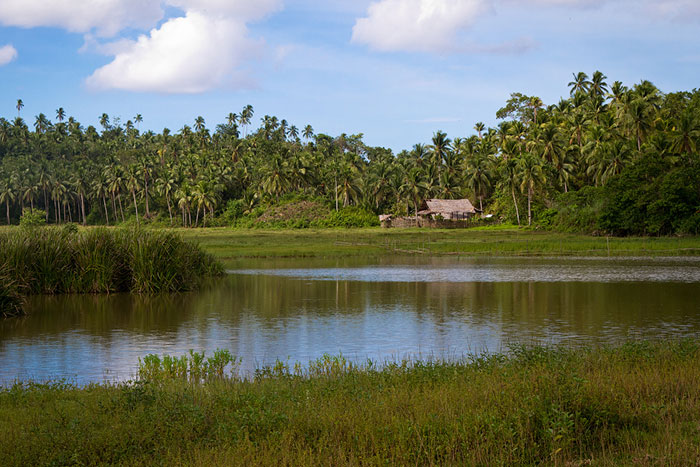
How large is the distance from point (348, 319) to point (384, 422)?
14.7 metres

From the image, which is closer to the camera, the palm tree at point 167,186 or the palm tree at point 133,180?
the palm tree at point 167,186

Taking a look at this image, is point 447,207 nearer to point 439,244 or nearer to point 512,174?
point 512,174

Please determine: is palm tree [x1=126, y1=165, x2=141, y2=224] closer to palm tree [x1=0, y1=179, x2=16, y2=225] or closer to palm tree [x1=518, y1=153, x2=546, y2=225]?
palm tree [x1=0, y1=179, x2=16, y2=225]

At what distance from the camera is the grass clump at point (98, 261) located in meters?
28.2

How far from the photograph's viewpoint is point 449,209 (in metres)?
91.8

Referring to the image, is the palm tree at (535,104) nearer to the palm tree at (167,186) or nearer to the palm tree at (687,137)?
the palm tree at (687,137)

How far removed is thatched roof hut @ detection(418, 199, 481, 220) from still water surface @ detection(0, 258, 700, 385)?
53003 mm

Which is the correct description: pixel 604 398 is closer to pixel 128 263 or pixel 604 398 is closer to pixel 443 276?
pixel 128 263

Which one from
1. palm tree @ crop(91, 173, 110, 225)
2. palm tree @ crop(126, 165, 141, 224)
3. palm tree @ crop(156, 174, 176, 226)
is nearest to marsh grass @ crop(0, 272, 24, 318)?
palm tree @ crop(156, 174, 176, 226)

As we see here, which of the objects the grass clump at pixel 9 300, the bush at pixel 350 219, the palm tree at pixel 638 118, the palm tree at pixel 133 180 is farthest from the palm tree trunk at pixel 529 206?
the palm tree at pixel 133 180

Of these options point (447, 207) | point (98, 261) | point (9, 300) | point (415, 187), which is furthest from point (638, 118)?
point (9, 300)

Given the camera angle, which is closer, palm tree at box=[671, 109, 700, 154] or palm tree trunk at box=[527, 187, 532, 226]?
palm tree at box=[671, 109, 700, 154]

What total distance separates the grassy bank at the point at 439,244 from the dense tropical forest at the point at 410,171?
4.37 metres

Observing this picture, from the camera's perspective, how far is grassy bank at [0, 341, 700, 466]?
6.91 metres
